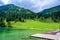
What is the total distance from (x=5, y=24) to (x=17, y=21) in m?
14.8

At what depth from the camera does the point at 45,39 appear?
43.1m

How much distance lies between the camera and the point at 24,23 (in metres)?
134

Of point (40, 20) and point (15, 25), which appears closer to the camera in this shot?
point (15, 25)

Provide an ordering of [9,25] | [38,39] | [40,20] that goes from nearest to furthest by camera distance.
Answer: [38,39] → [9,25] → [40,20]

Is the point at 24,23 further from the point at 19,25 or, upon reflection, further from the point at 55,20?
the point at 55,20

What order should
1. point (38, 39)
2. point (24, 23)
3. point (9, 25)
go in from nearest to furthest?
1. point (38, 39)
2. point (9, 25)
3. point (24, 23)

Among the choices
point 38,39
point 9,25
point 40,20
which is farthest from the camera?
point 40,20

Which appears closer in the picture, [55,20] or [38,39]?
[38,39]

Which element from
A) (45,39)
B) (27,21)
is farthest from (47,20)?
(45,39)

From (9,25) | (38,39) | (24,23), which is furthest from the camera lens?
(24,23)

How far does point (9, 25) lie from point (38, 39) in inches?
3287

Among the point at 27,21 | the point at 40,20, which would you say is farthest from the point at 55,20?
the point at 27,21

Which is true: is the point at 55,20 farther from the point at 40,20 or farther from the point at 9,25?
the point at 9,25

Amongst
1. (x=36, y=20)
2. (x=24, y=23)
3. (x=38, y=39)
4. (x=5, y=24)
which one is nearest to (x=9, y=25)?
(x=5, y=24)
